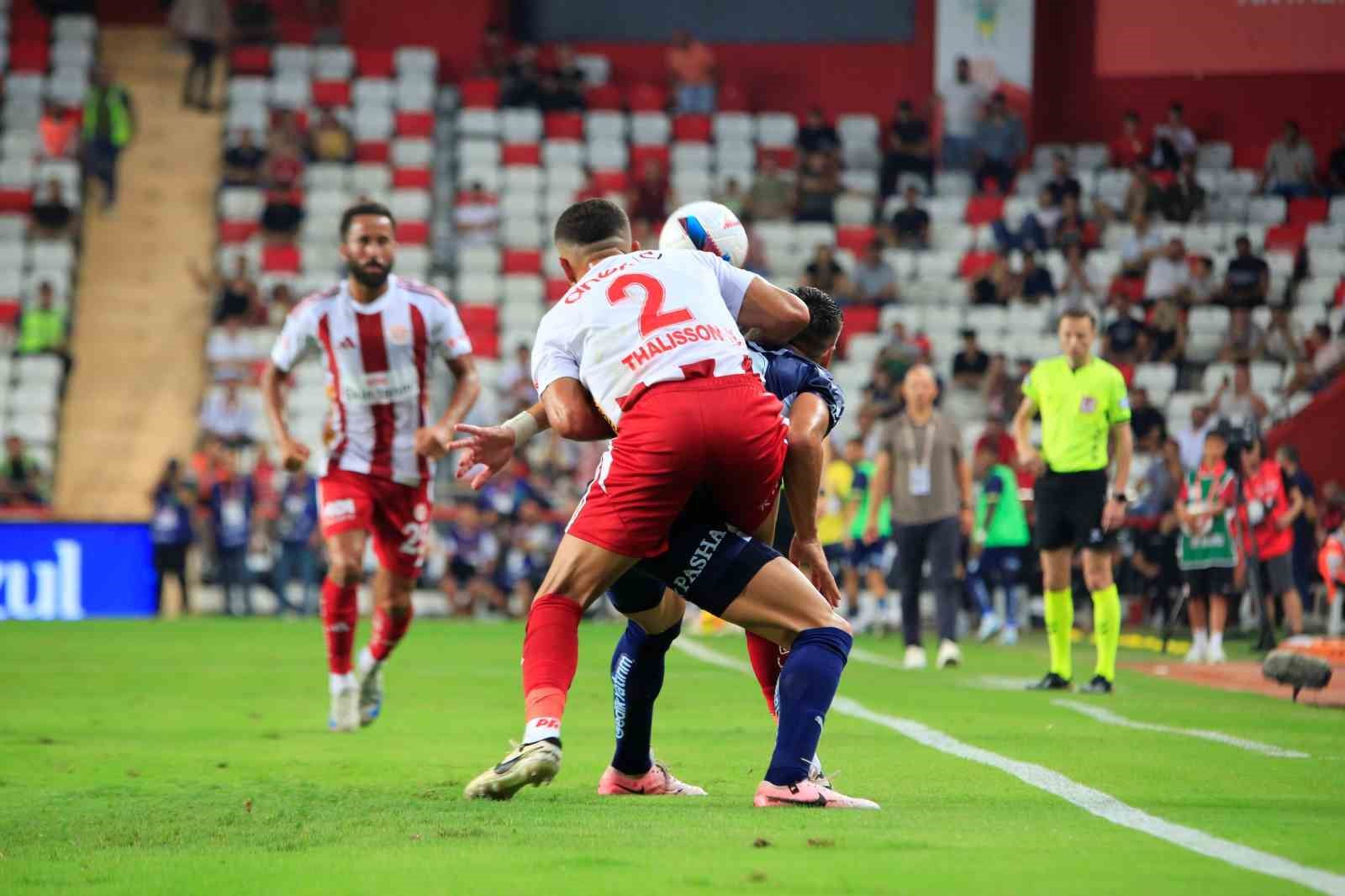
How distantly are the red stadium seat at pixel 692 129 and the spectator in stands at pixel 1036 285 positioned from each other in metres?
5.81

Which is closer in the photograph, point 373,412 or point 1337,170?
point 373,412

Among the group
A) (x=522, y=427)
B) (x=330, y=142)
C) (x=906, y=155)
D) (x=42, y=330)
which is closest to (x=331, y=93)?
(x=330, y=142)

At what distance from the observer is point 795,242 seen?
28312mm

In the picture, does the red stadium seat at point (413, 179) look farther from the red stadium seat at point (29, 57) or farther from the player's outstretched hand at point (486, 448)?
the player's outstretched hand at point (486, 448)

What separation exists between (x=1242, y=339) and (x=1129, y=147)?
15.6ft

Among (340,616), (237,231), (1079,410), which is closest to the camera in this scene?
(340,616)

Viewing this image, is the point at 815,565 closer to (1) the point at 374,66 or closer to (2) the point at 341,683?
(2) the point at 341,683

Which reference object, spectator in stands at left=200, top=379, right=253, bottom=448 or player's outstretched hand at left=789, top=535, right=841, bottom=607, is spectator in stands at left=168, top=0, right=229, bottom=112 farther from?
player's outstretched hand at left=789, top=535, right=841, bottom=607

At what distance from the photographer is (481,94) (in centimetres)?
3036

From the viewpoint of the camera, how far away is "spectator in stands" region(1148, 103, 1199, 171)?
97.1 feet

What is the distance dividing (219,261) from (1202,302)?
45.1 ft

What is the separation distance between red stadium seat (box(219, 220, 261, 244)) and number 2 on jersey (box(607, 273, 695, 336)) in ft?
75.5

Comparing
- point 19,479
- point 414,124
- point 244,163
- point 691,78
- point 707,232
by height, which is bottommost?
point 19,479

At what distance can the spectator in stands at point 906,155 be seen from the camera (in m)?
29.6
